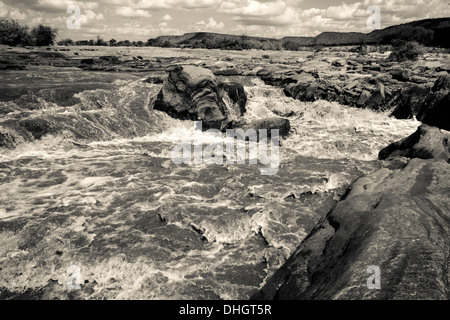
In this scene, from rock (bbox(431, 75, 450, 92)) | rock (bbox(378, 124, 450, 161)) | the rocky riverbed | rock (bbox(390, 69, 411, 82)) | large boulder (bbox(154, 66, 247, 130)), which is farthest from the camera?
rock (bbox(390, 69, 411, 82))

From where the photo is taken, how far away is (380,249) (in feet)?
14.4

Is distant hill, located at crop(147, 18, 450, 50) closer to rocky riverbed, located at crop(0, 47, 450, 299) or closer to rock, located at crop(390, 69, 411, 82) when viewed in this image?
rock, located at crop(390, 69, 411, 82)

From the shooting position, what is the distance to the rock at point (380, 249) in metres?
3.76

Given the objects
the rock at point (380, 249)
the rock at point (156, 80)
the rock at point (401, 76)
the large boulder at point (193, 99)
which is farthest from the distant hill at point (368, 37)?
the rock at point (380, 249)

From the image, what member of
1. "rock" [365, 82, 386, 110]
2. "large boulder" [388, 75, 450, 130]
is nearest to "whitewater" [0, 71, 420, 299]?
"large boulder" [388, 75, 450, 130]

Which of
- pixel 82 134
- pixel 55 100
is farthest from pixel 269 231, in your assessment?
pixel 55 100

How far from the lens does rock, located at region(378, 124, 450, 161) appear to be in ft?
32.7

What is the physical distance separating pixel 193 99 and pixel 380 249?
14.0m

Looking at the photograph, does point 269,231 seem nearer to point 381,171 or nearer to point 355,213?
point 355,213

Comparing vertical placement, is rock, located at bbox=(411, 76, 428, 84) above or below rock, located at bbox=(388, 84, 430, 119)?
above

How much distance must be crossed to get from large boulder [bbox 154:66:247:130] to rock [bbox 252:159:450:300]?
11.1 metres

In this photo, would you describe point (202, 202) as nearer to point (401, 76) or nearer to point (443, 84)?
point (443, 84)

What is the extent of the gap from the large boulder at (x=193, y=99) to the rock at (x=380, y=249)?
11.1 meters

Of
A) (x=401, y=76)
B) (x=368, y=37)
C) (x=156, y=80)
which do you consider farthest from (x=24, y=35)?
(x=368, y=37)
